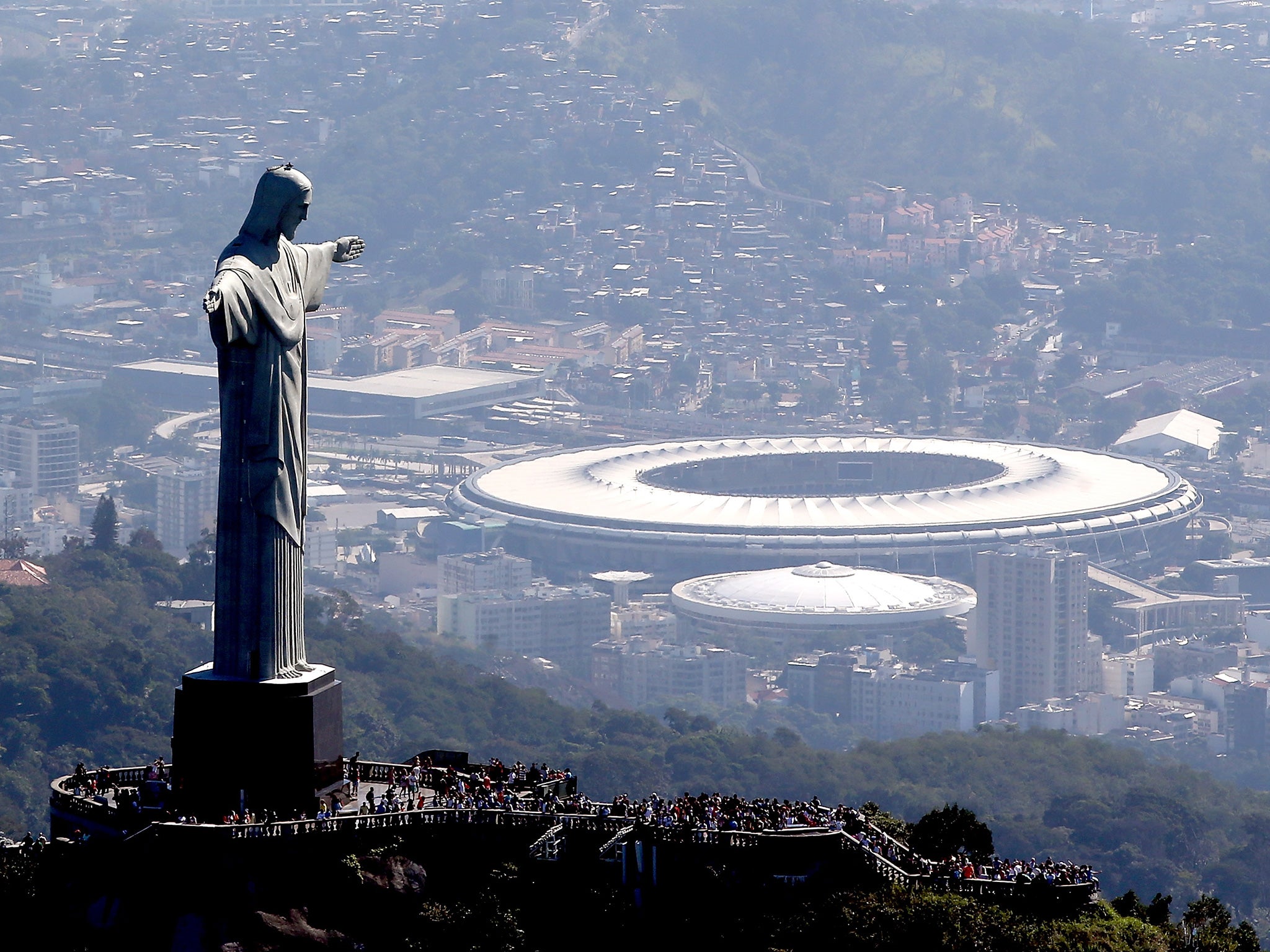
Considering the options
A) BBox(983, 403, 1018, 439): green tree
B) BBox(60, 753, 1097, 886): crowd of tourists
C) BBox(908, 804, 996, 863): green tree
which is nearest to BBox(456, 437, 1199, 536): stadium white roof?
BBox(983, 403, 1018, 439): green tree

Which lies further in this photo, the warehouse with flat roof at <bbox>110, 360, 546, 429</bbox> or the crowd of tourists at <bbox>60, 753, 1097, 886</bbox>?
the warehouse with flat roof at <bbox>110, 360, 546, 429</bbox>

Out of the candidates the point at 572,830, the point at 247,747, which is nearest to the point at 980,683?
the point at 247,747

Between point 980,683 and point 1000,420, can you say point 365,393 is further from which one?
point 980,683

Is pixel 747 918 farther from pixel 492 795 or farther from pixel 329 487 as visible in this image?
pixel 329 487

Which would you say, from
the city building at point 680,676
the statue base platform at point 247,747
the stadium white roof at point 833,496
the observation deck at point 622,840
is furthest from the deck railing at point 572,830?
the stadium white roof at point 833,496

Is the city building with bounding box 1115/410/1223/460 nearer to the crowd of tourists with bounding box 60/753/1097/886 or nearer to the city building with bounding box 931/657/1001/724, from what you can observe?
the city building with bounding box 931/657/1001/724
